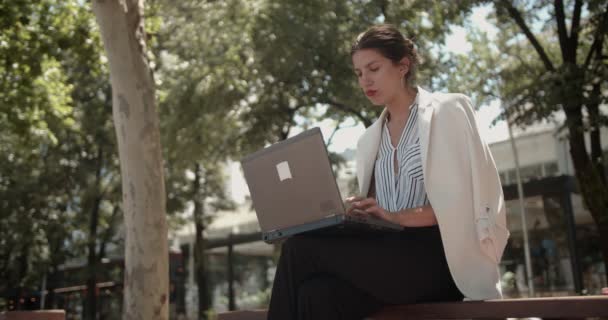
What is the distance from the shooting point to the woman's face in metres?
2.89

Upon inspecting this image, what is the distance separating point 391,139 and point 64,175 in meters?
22.1

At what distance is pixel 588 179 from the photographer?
1299cm

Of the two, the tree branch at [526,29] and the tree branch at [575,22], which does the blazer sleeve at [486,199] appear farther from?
the tree branch at [575,22]

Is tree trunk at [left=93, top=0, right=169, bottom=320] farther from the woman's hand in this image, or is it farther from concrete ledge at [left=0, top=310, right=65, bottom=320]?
the woman's hand

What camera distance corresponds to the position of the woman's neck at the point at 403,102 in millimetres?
3018

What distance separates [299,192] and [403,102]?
0.82 metres

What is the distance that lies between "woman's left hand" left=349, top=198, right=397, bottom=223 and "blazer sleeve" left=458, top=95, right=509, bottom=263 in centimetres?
32

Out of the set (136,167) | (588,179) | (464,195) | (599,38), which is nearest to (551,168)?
(588,179)

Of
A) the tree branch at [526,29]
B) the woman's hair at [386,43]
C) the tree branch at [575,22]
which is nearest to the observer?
the woman's hair at [386,43]

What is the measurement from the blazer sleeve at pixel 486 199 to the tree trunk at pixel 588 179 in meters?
10.7

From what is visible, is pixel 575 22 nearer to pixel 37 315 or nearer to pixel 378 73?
pixel 378 73

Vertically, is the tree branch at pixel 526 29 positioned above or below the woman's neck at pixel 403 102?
above

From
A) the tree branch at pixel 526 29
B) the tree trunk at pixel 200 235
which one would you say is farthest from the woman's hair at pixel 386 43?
the tree trunk at pixel 200 235

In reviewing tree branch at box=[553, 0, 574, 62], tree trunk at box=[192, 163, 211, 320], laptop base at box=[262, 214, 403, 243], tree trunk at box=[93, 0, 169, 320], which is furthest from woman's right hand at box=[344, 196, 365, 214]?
tree trunk at box=[192, 163, 211, 320]
